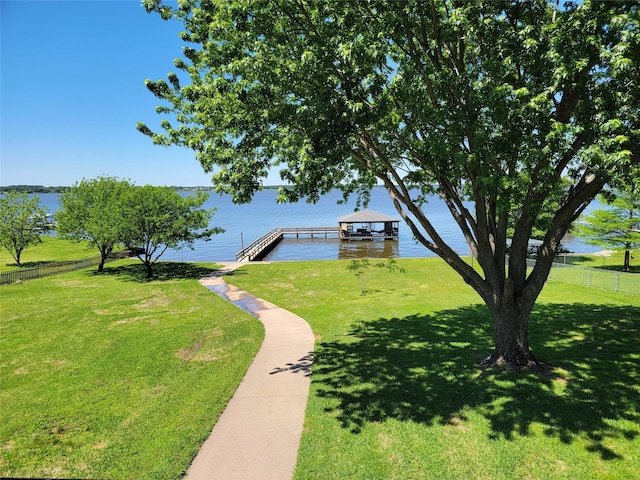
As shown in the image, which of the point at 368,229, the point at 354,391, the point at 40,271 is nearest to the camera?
the point at 354,391

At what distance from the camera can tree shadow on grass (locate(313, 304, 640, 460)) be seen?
6.70 m

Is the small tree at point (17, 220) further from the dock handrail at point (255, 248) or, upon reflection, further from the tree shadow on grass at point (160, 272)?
the dock handrail at point (255, 248)

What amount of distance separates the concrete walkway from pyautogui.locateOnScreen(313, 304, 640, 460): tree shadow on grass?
67 cm

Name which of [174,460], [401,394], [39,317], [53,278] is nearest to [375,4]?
[401,394]

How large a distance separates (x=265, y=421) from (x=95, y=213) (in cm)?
2386

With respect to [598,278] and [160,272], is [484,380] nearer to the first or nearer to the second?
[598,278]

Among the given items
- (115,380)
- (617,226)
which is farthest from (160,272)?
(617,226)

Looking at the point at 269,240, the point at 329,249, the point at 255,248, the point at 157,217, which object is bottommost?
the point at 329,249

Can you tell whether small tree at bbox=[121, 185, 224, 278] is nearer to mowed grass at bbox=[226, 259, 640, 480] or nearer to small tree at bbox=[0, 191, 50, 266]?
small tree at bbox=[0, 191, 50, 266]

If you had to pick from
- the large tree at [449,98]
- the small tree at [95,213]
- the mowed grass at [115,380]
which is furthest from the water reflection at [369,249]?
the large tree at [449,98]

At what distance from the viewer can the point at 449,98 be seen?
7.44 metres

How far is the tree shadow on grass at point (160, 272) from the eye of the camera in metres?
24.7

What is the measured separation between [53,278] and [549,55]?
95.2 feet

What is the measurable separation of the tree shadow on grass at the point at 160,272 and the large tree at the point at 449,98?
18084mm
